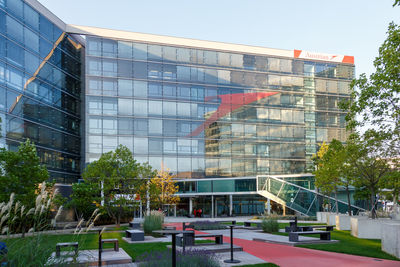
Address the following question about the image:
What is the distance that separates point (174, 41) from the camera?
55.3m

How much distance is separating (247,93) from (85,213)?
32.5 metres

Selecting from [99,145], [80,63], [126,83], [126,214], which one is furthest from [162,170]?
[80,63]

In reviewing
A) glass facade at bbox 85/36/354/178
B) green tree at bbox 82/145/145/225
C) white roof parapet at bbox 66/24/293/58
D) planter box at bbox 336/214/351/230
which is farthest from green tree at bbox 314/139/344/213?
white roof parapet at bbox 66/24/293/58

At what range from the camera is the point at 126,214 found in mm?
34906

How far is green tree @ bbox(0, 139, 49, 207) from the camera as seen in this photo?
2384 cm

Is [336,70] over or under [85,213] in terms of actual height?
over

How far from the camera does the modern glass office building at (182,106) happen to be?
161 feet

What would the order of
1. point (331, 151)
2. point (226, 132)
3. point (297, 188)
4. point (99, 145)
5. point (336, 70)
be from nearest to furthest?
point (331, 151) → point (297, 188) → point (99, 145) → point (226, 132) → point (336, 70)

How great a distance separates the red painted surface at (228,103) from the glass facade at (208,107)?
0.15m

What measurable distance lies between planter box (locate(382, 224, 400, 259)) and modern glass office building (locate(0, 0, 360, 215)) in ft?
104

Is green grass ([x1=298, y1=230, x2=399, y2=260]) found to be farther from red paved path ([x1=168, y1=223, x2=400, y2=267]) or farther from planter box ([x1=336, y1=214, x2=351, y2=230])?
planter box ([x1=336, y1=214, x2=351, y2=230])

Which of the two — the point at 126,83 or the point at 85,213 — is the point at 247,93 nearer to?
the point at 126,83

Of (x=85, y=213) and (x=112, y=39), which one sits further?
(x=112, y=39)

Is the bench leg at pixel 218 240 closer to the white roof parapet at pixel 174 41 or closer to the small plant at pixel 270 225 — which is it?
the small plant at pixel 270 225
